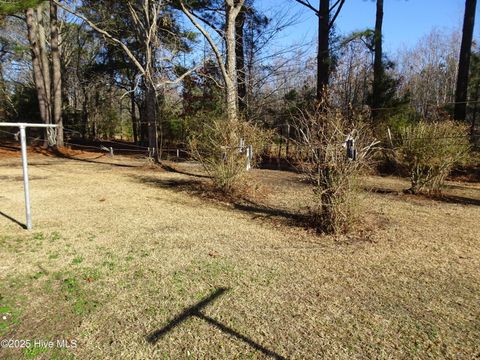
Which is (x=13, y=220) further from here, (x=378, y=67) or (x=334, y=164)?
(x=378, y=67)

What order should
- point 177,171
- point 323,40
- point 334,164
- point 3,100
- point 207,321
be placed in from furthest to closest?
point 3,100 < point 323,40 < point 177,171 < point 334,164 < point 207,321

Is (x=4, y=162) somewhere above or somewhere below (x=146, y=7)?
below

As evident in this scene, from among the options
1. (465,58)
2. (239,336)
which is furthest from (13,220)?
(465,58)

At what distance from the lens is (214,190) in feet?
24.8

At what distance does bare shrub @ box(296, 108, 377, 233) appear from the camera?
452 centimetres

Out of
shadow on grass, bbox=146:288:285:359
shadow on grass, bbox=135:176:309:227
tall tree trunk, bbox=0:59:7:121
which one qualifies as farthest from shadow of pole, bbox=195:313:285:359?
tall tree trunk, bbox=0:59:7:121

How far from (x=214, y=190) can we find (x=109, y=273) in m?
4.12

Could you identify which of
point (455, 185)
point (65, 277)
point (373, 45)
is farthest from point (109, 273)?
point (373, 45)

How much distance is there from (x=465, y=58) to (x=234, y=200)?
33.5 ft

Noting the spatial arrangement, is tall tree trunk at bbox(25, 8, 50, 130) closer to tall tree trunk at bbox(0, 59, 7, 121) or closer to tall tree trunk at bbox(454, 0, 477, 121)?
tall tree trunk at bbox(0, 59, 7, 121)

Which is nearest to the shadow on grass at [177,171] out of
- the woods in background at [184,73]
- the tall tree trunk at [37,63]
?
the woods in background at [184,73]

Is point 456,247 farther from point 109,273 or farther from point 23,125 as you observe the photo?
point 23,125

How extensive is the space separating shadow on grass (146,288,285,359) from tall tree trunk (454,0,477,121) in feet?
38.3

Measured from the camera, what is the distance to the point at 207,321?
2.72 metres
